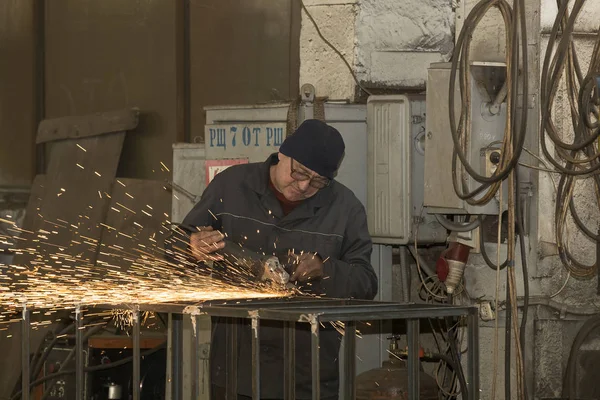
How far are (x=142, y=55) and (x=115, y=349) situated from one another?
2.37m

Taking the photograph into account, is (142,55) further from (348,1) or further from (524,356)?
(524,356)

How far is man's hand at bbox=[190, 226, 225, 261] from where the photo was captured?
511cm

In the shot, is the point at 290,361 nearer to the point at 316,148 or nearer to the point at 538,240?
the point at 316,148

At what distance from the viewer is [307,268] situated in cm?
501

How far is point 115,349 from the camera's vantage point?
678 centimetres

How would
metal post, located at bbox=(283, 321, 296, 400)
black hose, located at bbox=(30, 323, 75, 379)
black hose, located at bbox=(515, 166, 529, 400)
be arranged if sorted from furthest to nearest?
black hose, located at bbox=(30, 323, 75, 379) < black hose, located at bbox=(515, 166, 529, 400) < metal post, located at bbox=(283, 321, 296, 400)

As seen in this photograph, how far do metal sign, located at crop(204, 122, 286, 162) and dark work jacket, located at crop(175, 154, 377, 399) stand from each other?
24.8 inches

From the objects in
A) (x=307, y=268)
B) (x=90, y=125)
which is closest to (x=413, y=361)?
(x=307, y=268)

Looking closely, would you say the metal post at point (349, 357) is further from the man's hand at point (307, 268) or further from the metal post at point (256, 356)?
the man's hand at point (307, 268)

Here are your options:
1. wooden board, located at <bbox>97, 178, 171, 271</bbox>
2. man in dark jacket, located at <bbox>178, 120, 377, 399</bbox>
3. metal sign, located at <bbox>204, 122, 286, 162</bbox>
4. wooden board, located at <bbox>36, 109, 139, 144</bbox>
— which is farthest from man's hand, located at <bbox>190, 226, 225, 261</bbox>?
wooden board, located at <bbox>36, 109, 139, 144</bbox>

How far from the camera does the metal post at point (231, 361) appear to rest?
5.14 metres

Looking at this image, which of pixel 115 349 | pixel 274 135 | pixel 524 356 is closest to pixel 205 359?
pixel 115 349

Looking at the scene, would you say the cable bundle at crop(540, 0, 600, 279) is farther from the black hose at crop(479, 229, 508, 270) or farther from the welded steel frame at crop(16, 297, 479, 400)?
the welded steel frame at crop(16, 297, 479, 400)

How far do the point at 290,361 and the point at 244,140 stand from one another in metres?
2.06
